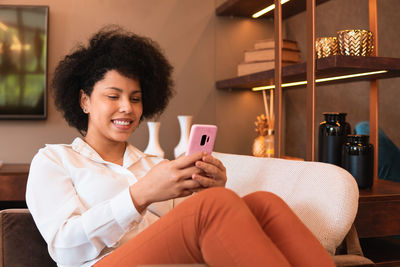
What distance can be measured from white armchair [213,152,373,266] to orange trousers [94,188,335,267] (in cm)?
14

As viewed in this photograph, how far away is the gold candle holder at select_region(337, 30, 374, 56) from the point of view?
5.66ft

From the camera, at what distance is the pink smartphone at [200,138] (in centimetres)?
115

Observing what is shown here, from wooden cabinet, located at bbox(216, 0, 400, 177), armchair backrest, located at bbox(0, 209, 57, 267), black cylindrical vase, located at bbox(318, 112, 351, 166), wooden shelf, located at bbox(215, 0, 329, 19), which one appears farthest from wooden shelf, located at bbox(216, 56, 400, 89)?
armchair backrest, located at bbox(0, 209, 57, 267)

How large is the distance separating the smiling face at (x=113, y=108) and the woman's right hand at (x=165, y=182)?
32 centimetres

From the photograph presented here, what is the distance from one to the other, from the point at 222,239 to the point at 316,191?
0.41 m

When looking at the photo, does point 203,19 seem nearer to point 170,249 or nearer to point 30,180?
point 30,180

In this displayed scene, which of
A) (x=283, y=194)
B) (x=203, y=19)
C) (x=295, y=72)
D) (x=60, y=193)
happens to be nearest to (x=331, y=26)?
(x=203, y=19)

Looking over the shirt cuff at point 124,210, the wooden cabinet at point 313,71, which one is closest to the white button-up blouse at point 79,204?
the shirt cuff at point 124,210

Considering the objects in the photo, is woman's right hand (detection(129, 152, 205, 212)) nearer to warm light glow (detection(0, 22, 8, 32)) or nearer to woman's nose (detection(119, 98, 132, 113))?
woman's nose (detection(119, 98, 132, 113))

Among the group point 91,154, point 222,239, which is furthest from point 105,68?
point 222,239

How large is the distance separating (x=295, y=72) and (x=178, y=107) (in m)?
1.13

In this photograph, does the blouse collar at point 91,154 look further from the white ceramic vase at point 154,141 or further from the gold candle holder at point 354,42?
the white ceramic vase at point 154,141

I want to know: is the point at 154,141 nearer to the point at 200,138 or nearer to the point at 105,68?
the point at 105,68

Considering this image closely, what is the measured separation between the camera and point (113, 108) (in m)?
1.37
